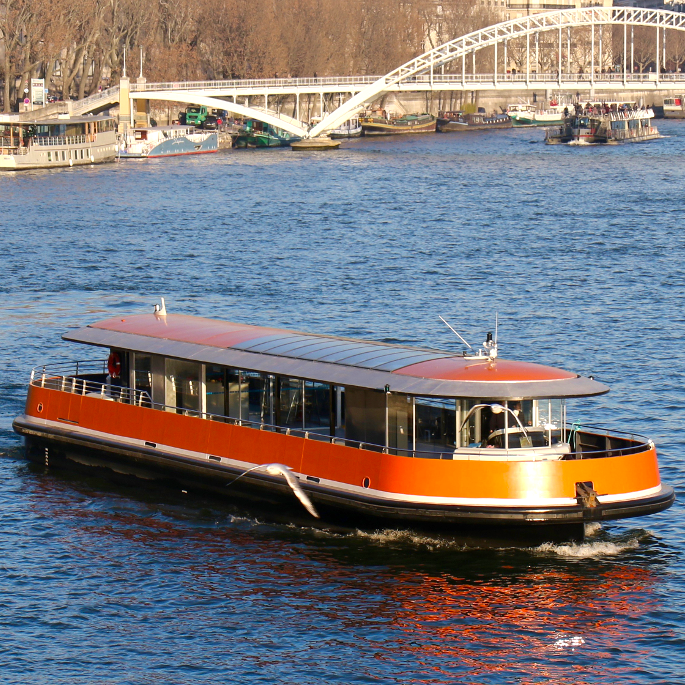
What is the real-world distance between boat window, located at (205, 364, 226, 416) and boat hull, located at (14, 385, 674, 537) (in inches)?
14.8

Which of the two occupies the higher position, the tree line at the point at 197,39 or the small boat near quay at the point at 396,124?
the tree line at the point at 197,39

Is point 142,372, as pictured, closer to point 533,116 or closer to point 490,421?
point 490,421

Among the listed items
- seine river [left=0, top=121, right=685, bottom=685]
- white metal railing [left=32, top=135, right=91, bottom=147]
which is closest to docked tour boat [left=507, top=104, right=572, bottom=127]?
white metal railing [left=32, top=135, right=91, bottom=147]

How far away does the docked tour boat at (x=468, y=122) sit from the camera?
5748 inches

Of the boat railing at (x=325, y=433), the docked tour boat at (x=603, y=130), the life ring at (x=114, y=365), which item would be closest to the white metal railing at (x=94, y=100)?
the docked tour boat at (x=603, y=130)

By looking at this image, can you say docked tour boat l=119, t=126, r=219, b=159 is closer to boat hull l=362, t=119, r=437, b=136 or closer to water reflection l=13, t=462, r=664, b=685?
Result: boat hull l=362, t=119, r=437, b=136

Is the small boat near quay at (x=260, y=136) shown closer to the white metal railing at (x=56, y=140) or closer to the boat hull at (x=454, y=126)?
the boat hull at (x=454, y=126)

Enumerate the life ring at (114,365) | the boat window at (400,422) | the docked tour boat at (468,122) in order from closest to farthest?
the boat window at (400,422)
the life ring at (114,365)
the docked tour boat at (468,122)

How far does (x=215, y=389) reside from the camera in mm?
23438

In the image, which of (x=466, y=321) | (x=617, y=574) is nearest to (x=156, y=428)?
(x=617, y=574)

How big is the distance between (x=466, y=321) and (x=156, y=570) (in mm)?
21222

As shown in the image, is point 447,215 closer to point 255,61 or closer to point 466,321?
point 466,321

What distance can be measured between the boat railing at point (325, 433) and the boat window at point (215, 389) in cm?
17

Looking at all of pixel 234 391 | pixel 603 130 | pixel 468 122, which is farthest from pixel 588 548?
pixel 468 122
